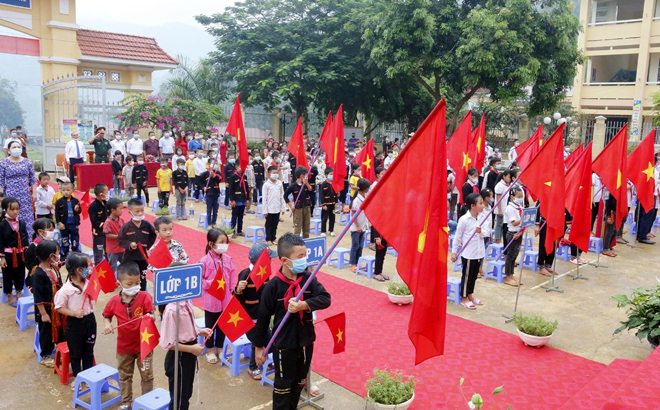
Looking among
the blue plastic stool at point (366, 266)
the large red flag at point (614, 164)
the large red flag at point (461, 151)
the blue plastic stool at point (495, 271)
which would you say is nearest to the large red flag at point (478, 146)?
the large red flag at point (461, 151)

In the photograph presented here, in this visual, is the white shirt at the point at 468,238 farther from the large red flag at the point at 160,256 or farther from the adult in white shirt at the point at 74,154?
the adult in white shirt at the point at 74,154

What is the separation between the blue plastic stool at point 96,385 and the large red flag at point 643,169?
10.2 meters

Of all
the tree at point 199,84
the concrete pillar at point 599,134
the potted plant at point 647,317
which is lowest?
the potted plant at point 647,317

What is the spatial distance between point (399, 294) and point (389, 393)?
10.3ft

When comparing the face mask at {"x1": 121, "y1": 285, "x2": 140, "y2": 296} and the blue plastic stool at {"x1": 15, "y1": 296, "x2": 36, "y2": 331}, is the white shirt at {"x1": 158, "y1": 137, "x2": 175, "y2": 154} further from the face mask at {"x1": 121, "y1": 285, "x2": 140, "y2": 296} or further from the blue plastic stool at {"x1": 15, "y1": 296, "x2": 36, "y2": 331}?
the face mask at {"x1": 121, "y1": 285, "x2": 140, "y2": 296}

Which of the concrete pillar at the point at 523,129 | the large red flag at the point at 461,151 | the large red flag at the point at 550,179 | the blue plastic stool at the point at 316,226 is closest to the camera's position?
the large red flag at the point at 550,179

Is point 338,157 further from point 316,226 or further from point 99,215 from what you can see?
point 99,215

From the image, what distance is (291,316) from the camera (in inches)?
182

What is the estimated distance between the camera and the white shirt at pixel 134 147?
59.6ft

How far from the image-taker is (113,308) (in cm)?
493

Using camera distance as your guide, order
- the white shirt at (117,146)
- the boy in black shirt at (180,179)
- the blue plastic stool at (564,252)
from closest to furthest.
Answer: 1. the blue plastic stool at (564,252)
2. the boy in black shirt at (180,179)
3. the white shirt at (117,146)

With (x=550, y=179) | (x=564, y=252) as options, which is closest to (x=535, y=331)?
(x=550, y=179)

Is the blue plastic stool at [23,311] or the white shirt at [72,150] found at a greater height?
the white shirt at [72,150]

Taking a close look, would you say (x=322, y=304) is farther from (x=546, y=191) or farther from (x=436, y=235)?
(x=546, y=191)
